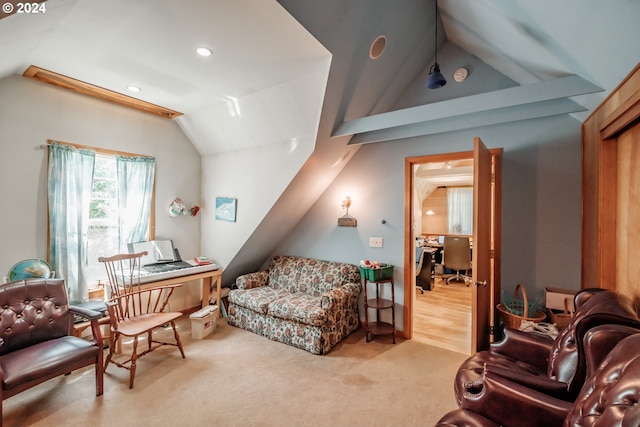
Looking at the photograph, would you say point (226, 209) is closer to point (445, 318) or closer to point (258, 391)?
point (258, 391)

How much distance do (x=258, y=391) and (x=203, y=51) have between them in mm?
2832

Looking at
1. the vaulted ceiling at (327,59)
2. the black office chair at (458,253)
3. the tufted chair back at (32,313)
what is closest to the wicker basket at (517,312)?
the vaulted ceiling at (327,59)

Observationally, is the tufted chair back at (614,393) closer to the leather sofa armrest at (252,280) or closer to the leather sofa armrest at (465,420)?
the leather sofa armrest at (465,420)

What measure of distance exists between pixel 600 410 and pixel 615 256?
4.80 ft

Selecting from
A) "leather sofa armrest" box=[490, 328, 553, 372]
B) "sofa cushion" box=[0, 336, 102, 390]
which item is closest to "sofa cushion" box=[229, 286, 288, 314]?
"sofa cushion" box=[0, 336, 102, 390]

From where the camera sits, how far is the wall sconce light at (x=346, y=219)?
143 inches

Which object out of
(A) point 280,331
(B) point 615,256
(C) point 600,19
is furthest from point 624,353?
(A) point 280,331

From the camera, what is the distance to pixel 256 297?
11.2 ft

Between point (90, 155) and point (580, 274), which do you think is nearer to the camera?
point (580, 274)

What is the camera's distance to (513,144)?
8.92 feet

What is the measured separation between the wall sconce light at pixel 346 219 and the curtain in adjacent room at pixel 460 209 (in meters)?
5.32

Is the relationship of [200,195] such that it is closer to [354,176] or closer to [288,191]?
[288,191]

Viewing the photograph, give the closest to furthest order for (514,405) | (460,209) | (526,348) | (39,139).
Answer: (514,405) → (526,348) → (39,139) → (460,209)

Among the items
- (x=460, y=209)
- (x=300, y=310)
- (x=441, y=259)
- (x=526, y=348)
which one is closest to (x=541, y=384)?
(x=526, y=348)
